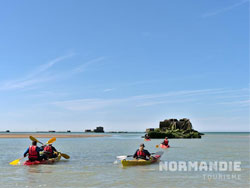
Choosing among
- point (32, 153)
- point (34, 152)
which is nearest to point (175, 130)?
point (34, 152)

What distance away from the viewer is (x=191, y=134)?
97.1 m

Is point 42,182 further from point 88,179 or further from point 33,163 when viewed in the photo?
point 33,163

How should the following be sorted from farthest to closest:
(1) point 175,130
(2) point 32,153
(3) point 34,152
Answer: (1) point 175,130, (3) point 34,152, (2) point 32,153

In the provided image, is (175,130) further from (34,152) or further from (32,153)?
(32,153)

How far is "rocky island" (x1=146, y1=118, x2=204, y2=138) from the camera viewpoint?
94.4 metres

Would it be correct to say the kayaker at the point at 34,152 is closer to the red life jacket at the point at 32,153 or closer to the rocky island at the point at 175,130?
the red life jacket at the point at 32,153

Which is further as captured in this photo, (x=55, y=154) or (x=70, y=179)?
(x=55, y=154)

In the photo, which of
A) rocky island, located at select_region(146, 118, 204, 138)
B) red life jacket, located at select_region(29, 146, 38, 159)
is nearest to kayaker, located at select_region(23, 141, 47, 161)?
red life jacket, located at select_region(29, 146, 38, 159)

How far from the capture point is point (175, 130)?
334 ft

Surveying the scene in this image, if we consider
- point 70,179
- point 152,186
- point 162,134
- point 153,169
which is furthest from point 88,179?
point 162,134

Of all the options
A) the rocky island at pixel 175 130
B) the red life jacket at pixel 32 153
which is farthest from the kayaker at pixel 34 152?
the rocky island at pixel 175 130

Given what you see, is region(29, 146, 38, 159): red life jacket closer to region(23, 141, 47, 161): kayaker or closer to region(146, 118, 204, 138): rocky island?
region(23, 141, 47, 161): kayaker

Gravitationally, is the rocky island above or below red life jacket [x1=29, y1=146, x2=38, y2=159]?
above

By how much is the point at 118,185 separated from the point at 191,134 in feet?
282
